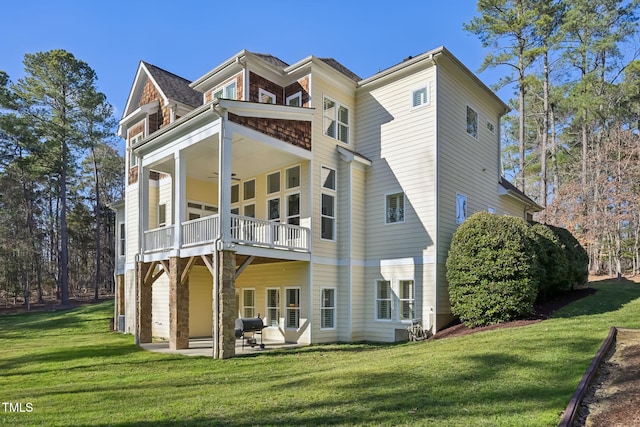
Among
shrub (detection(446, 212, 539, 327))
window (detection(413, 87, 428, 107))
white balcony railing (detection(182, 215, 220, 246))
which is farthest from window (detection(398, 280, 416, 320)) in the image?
white balcony railing (detection(182, 215, 220, 246))

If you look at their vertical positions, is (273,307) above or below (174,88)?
below

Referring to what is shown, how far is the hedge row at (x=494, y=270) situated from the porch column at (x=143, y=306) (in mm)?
9600

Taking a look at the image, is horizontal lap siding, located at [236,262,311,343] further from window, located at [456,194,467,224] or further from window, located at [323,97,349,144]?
window, located at [456,194,467,224]

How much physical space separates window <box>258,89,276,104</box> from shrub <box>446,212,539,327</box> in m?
7.45

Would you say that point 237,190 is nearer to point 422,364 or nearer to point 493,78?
point 422,364

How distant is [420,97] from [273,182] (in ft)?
18.8

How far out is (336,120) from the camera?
14250 mm

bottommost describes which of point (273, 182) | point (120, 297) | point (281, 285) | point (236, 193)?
point (120, 297)

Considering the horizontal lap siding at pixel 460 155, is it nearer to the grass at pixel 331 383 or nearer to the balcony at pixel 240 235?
the grass at pixel 331 383

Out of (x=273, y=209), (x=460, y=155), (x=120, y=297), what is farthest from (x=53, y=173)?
(x=460, y=155)

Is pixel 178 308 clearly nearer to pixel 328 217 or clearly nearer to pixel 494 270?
pixel 328 217

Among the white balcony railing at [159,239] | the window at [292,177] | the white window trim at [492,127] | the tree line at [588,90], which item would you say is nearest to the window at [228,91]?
the window at [292,177]

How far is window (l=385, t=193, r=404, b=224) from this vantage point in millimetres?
13617

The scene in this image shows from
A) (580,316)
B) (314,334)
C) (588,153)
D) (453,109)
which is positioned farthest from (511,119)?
(314,334)
